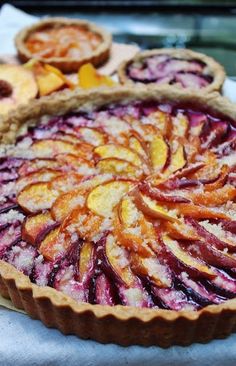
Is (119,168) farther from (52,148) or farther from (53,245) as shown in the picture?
(53,245)

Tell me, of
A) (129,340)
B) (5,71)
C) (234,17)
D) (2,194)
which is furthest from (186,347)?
(234,17)

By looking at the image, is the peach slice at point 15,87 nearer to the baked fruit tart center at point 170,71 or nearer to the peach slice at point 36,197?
the baked fruit tart center at point 170,71

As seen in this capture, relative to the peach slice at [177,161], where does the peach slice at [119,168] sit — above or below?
below

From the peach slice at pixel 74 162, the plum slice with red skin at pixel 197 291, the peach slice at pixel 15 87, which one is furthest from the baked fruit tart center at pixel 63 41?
the plum slice with red skin at pixel 197 291

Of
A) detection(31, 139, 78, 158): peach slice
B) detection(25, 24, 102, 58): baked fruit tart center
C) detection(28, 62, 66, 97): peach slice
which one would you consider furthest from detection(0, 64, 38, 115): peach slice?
detection(31, 139, 78, 158): peach slice

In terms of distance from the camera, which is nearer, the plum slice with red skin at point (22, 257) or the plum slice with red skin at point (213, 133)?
the plum slice with red skin at point (22, 257)

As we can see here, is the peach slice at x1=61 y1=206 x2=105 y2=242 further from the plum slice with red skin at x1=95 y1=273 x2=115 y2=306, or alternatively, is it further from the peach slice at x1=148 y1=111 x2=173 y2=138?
the peach slice at x1=148 y1=111 x2=173 y2=138

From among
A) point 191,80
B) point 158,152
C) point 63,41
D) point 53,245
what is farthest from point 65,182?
point 63,41
